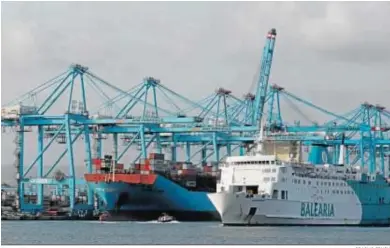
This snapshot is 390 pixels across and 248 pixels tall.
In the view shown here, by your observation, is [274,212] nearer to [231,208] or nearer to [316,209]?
[231,208]

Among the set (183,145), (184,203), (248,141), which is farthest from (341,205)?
(183,145)

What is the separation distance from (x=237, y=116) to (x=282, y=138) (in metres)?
25.7

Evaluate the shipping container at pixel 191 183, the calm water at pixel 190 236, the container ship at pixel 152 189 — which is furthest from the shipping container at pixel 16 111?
the calm water at pixel 190 236

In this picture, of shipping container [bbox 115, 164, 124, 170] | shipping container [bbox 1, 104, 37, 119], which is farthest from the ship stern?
shipping container [bbox 1, 104, 37, 119]

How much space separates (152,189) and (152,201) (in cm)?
96

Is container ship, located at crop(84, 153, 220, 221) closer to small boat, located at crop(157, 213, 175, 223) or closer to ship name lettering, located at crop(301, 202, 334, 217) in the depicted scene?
small boat, located at crop(157, 213, 175, 223)

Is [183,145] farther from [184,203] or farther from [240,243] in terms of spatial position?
[240,243]

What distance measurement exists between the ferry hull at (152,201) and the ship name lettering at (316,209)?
14.4 meters

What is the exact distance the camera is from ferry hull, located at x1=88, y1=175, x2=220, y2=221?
76.9m

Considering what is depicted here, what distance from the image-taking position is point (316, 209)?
219ft

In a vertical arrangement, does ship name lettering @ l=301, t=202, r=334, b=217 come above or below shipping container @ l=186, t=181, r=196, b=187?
below

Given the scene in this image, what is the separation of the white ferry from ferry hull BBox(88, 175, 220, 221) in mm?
12209

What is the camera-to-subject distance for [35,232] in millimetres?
56156

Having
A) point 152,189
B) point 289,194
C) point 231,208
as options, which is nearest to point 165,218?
point 152,189
